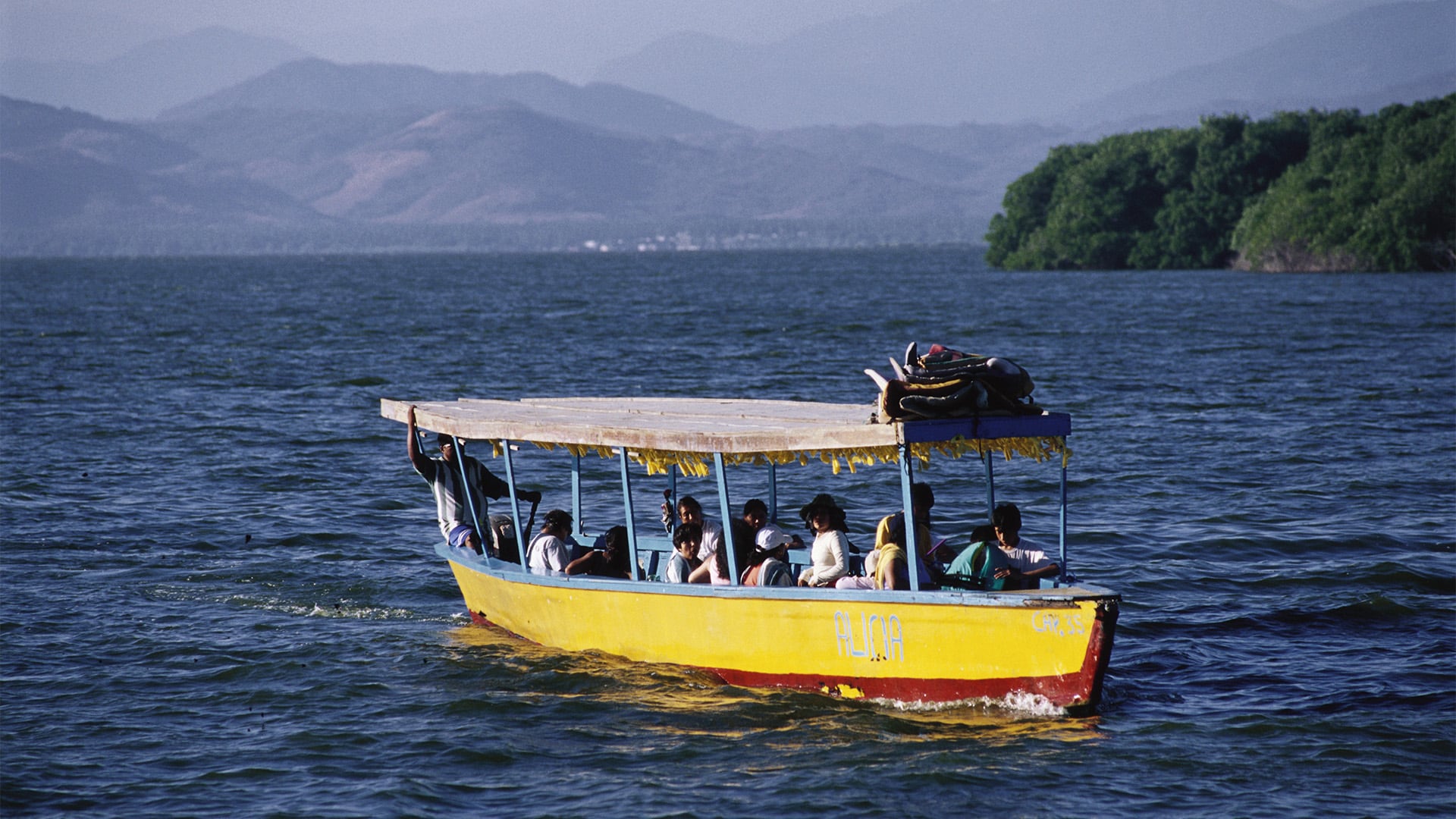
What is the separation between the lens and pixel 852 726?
12602 millimetres

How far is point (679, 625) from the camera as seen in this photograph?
13656 millimetres

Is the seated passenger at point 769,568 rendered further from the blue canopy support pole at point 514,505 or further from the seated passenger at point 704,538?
the blue canopy support pole at point 514,505

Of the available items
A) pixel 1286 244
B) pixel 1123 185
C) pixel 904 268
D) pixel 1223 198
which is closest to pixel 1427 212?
pixel 1286 244

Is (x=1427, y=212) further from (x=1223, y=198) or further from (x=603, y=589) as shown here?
(x=603, y=589)

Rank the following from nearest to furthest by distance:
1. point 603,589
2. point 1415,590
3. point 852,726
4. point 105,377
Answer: point 852,726 < point 603,589 < point 1415,590 < point 105,377

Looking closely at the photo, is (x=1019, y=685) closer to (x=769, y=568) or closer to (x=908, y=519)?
(x=908, y=519)

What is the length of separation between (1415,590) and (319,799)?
1208 centimetres

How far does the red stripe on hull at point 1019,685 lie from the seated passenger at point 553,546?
2.75m

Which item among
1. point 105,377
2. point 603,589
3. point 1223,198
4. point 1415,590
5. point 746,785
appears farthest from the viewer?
point 1223,198

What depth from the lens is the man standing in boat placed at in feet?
52.1

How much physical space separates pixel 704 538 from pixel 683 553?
0.29 m

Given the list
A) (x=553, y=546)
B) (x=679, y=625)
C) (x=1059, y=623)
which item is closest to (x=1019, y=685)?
(x=1059, y=623)

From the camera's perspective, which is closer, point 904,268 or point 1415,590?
point 1415,590

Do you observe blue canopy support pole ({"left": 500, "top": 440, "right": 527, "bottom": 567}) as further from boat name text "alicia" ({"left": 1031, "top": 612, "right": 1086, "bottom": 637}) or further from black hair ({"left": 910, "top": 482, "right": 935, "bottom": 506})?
boat name text "alicia" ({"left": 1031, "top": 612, "right": 1086, "bottom": 637})
